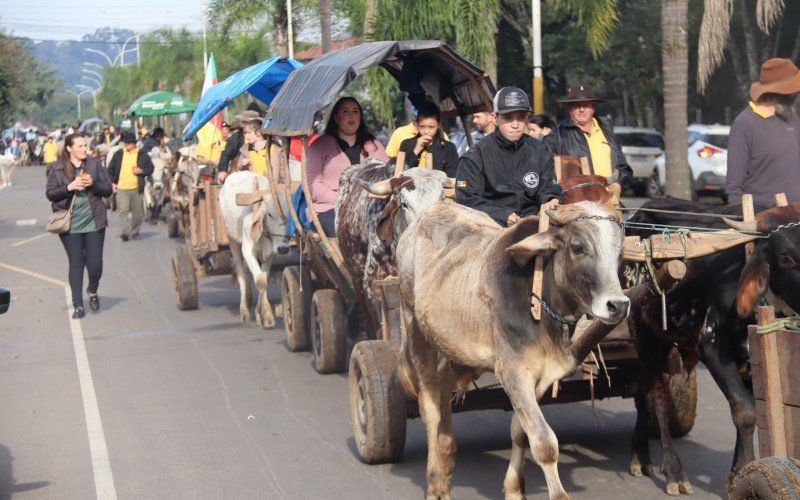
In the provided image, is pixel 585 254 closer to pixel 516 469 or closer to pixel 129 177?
pixel 516 469

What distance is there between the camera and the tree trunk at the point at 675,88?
17.3 metres

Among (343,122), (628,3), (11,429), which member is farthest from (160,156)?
(11,429)

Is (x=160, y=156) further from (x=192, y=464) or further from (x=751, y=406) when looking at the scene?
(x=751, y=406)

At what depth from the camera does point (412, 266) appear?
724 centimetres

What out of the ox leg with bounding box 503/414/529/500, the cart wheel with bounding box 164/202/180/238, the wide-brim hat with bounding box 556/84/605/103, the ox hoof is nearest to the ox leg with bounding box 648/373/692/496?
the ox hoof

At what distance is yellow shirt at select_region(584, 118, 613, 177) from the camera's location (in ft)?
30.7

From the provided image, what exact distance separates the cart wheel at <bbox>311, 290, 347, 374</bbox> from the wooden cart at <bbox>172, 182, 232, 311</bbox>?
13.3ft

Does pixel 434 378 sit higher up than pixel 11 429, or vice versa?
pixel 434 378

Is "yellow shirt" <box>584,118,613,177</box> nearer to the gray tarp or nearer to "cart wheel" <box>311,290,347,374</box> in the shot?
the gray tarp

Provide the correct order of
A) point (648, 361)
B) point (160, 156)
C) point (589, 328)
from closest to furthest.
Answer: point (589, 328), point (648, 361), point (160, 156)

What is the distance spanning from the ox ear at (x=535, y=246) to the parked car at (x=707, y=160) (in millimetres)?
21501

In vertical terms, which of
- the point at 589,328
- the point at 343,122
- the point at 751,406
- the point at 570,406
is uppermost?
the point at 343,122

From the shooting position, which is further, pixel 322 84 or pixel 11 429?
pixel 322 84

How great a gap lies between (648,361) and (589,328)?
137 centimetres
